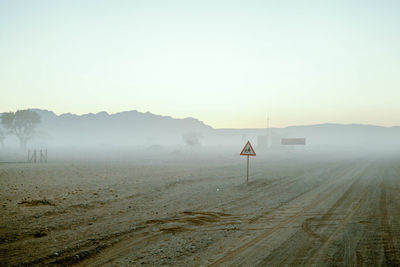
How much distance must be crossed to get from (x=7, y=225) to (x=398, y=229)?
12.0 meters

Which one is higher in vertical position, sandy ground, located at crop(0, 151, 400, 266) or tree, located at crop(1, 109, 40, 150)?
tree, located at crop(1, 109, 40, 150)

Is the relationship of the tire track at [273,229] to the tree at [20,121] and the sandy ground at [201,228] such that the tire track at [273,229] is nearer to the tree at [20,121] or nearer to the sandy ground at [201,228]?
the sandy ground at [201,228]

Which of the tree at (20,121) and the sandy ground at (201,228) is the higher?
the tree at (20,121)

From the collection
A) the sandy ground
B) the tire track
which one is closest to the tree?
the sandy ground

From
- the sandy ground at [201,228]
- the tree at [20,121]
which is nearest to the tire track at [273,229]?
the sandy ground at [201,228]

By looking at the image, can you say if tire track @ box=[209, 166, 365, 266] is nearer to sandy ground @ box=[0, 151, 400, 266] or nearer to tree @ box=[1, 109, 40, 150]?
sandy ground @ box=[0, 151, 400, 266]

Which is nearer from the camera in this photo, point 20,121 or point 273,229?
point 273,229

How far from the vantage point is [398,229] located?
764 centimetres

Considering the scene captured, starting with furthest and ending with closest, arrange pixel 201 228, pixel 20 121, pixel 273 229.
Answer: pixel 20 121 < pixel 201 228 < pixel 273 229

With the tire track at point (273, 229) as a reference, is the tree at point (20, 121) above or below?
above

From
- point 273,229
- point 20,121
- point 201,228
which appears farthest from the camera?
point 20,121

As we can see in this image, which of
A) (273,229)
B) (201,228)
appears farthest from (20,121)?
(273,229)

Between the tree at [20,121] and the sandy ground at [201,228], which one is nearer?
the sandy ground at [201,228]

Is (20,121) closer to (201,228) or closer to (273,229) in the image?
(201,228)
